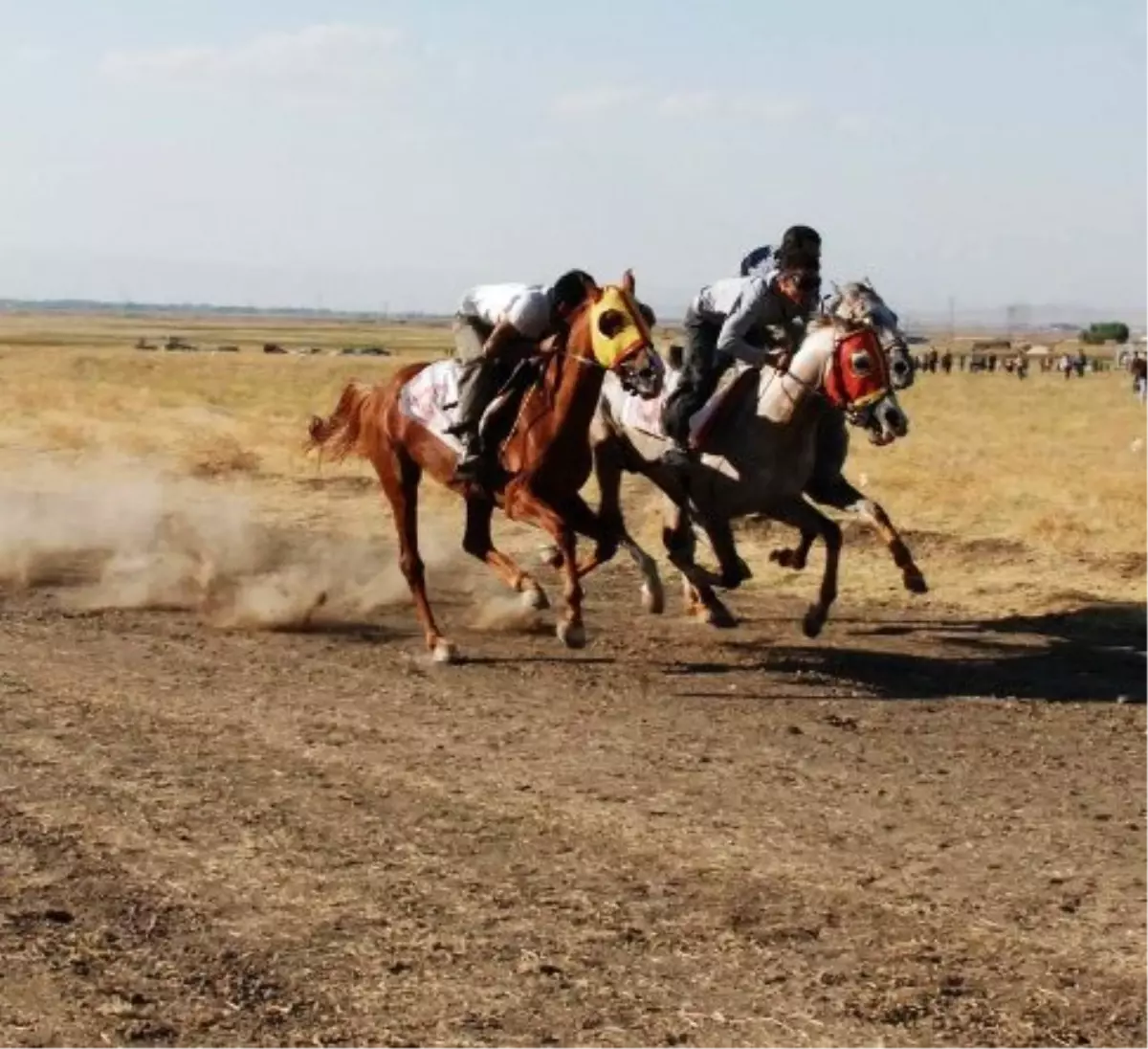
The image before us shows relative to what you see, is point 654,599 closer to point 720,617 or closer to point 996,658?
point 720,617

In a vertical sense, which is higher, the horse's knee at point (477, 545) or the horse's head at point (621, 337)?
the horse's head at point (621, 337)

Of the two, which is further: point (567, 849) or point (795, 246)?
point (795, 246)

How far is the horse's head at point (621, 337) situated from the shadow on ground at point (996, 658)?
194 cm

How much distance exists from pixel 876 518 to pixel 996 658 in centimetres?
122

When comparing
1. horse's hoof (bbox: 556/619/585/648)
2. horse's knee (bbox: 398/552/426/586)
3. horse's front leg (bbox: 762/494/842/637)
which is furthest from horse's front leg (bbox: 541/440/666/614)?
horse's knee (bbox: 398/552/426/586)

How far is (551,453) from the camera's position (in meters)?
11.0

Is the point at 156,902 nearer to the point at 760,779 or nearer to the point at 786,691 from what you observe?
the point at 760,779

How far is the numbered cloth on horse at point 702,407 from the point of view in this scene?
11.8 metres

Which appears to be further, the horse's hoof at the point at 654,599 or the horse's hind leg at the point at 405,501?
the horse's hind leg at the point at 405,501

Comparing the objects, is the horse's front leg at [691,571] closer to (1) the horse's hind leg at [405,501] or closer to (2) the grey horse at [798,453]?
(2) the grey horse at [798,453]

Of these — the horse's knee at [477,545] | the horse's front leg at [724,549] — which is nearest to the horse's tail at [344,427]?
the horse's knee at [477,545]

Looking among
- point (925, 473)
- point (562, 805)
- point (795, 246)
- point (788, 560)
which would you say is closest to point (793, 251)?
point (795, 246)

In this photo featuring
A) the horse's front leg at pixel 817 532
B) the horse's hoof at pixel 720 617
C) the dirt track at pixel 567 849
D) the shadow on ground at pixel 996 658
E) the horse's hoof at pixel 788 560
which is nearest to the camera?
the dirt track at pixel 567 849

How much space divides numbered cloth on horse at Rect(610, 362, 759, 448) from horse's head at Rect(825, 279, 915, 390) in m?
0.71
